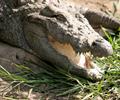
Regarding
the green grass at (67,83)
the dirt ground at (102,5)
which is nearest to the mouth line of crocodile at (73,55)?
the green grass at (67,83)

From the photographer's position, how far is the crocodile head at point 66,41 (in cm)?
417

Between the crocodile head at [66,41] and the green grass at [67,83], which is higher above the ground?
the crocodile head at [66,41]

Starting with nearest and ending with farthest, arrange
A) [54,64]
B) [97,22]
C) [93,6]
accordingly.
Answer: [54,64] < [97,22] < [93,6]

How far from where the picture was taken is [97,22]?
5.51 m

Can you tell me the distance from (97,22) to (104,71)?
1144 millimetres

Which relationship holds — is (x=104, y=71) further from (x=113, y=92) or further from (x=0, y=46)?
(x=0, y=46)

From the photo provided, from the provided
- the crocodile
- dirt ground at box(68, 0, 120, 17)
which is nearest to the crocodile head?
the crocodile

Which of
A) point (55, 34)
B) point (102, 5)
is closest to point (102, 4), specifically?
point (102, 5)

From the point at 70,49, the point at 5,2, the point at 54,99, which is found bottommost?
the point at 54,99

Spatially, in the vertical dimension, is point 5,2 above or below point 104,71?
above

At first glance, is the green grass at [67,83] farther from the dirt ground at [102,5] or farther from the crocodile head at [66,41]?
the dirt ground at [102,5]

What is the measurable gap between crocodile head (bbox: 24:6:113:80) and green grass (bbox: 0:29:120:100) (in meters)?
0.09

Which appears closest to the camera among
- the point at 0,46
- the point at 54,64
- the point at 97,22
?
the point at 54,64

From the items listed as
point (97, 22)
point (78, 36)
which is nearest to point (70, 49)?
point (78, 36)
